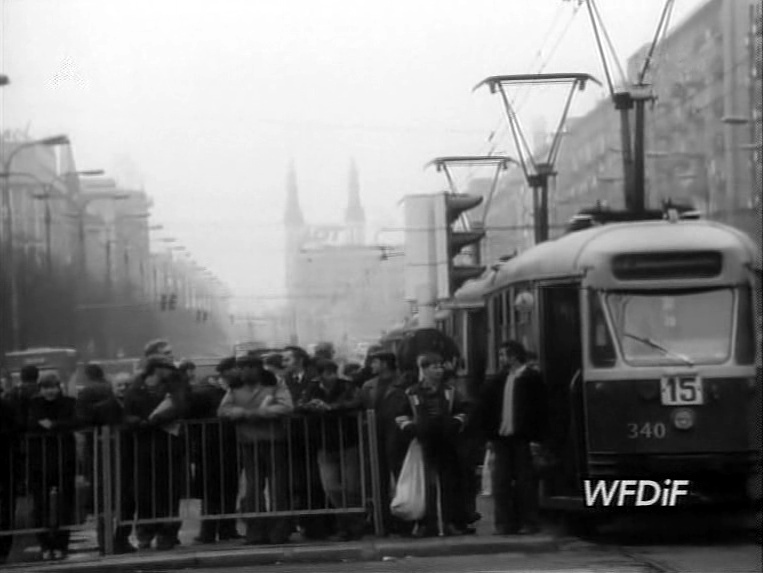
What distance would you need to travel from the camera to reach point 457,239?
682 inches

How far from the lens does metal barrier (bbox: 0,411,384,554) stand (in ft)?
60.5

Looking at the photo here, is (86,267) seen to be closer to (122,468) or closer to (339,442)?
(122,468)

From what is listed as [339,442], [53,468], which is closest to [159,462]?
[53,468]

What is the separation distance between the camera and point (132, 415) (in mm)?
18375

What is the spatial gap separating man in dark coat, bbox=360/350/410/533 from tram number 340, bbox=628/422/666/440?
150 centimetres

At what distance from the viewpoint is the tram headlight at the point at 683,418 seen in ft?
58.2

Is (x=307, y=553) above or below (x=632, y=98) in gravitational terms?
below

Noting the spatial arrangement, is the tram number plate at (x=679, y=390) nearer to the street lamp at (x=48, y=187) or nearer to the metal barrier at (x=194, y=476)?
the metal barrier at (x=194, y=476)

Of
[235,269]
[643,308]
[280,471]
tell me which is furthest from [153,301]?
[643,308]

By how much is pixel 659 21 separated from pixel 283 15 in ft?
7.19

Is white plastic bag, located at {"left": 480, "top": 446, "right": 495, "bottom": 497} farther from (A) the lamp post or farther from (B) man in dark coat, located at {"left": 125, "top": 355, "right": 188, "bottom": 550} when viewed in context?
(A) the lamp post

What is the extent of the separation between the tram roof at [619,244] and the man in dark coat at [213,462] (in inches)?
76.2

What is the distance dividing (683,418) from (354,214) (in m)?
2.31

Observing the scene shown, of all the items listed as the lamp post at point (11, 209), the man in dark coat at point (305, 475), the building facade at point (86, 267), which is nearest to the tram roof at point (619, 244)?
the man in dark coat at point (305, 475)
